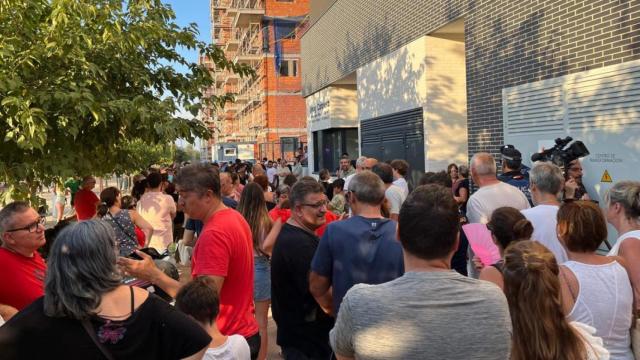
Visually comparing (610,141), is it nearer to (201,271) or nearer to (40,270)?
(201,271)

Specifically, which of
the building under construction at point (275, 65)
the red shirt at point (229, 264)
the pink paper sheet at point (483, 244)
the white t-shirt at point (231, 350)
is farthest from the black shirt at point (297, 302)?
the building under construction at point (275, 65)

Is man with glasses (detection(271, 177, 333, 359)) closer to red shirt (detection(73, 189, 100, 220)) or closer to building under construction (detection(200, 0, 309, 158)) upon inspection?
red shirt (detection(73, 189, 100, 220))

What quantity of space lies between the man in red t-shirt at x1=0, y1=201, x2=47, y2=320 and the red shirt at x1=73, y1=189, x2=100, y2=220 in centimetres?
397

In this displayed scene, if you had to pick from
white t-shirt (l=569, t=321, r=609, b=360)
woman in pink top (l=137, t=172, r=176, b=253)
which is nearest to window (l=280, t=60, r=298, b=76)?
woman in pink top (l=137, t=172, r=176, b=253)

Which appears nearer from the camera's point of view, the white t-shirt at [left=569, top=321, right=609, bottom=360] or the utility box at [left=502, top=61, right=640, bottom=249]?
the white t-shirt at [left=569, top=321, right=609, bottom=360]

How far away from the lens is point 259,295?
5.18m

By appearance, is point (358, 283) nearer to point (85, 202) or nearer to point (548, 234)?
point (548, 234)

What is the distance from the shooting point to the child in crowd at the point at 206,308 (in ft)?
8.71

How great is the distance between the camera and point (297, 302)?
3.38m

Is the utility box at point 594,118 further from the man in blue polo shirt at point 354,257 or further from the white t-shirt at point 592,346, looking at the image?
the white t-shirt at point 592,346

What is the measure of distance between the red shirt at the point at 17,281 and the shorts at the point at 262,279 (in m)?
2.11

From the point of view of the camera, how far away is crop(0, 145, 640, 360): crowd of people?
A: 1.83m

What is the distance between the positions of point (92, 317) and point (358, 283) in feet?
4.55

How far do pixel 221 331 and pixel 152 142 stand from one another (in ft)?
10.8
